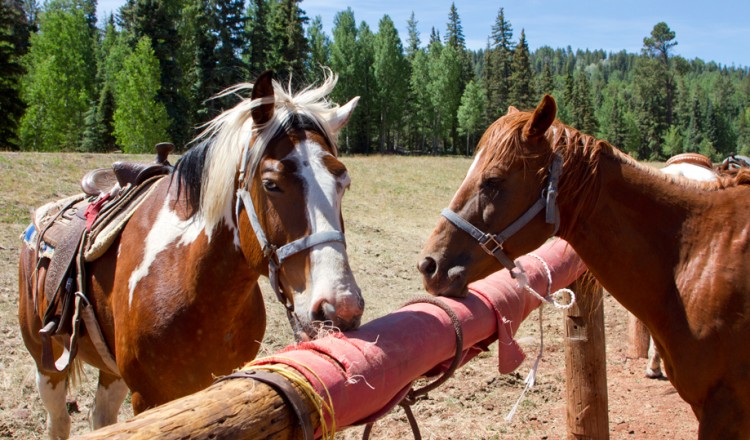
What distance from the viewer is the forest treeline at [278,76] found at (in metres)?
29.8

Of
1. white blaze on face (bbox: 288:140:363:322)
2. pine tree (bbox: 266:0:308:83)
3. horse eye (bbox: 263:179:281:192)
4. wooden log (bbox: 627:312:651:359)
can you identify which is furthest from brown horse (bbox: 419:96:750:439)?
pine tree (bbox: 266:0:308:83)

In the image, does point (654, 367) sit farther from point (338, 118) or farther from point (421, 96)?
point (421, 96)

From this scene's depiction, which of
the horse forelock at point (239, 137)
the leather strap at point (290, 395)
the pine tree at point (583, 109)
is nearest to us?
the leather strap at point (290, 395)

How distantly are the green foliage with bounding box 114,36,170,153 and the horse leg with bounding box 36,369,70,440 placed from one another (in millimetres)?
26640

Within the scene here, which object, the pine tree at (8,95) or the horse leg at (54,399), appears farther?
the pine tree at (8,95)

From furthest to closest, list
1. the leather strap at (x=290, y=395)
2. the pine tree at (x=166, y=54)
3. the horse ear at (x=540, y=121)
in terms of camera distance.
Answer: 1. the pine tree at (x=166, y=54)
2. the horse ear at (x=540, y=121)
3. the leather strap at (x=290, y=395)

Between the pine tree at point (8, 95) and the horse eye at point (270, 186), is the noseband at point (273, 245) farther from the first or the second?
the pine tree at point (8, 95)

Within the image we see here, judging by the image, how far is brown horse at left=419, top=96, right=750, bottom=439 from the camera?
2.48 meters

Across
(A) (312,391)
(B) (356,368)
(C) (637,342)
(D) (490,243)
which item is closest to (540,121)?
(D) (490,243)

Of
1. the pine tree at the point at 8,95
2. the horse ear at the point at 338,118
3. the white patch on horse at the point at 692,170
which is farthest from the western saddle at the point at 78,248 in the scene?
the pine tree at the point at 8,95

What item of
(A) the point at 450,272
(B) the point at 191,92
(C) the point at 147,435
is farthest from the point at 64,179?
(B) the point at 191,92

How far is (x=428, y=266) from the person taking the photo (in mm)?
2582

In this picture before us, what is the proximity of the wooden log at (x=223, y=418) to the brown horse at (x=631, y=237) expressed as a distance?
1314 mm

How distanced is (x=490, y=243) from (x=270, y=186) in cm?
104
